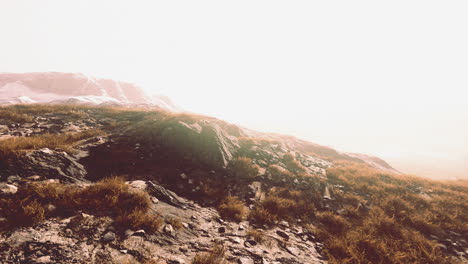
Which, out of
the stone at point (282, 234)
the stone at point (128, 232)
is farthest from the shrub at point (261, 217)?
the stone at point (128, 232)

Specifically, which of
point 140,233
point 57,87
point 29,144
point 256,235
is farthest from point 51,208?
point 57,87

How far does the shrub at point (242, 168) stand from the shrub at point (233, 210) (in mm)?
1842

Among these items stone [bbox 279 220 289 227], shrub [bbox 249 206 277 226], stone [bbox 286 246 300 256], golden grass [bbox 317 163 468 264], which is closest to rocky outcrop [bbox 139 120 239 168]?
shrub [bbox 249 206 277 226]

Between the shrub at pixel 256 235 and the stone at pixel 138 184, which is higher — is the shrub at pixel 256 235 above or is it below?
below

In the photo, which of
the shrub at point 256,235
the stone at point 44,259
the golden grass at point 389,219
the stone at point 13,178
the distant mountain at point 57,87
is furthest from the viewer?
the distant mountain at point 57,87

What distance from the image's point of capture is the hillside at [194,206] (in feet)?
10.1

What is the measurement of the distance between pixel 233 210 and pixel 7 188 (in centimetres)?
497

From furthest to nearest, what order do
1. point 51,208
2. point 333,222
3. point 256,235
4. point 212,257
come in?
point 333,222 → point 256,235 → point 51,208 → point 212,257

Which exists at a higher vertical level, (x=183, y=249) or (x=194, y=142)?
(x=194, y=142)

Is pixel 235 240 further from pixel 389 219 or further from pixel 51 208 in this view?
pixel 389 219

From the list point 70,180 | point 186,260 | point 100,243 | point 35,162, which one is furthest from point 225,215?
point 35,162

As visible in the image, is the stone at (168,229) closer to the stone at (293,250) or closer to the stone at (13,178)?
the stone at (293,250)

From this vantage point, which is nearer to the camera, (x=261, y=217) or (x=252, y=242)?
(x=252, y=242)

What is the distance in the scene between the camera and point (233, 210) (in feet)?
16.7
